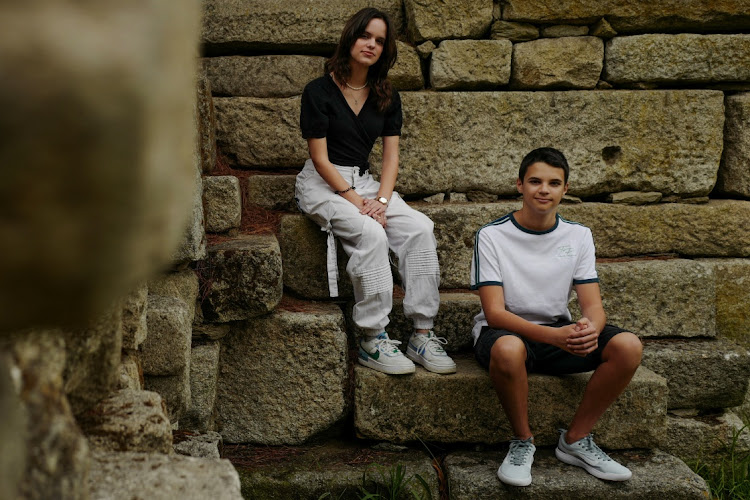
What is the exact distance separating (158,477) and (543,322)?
7.26 feet

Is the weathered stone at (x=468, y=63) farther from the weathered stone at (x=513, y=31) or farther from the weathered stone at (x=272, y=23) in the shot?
the weathered stone at (x=272, y=23)

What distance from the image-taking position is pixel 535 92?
407cm

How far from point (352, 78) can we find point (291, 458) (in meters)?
1.88

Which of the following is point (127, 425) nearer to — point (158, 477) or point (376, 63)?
point (158, 477)

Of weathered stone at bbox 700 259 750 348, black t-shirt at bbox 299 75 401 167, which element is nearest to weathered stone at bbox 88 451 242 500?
black t-shirt at bbox 299 75 401 167

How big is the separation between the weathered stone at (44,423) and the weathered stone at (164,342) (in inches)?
54.6

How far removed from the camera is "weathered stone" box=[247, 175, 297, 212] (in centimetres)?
393

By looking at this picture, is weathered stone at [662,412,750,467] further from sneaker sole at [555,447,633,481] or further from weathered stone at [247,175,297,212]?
weathered stone at [247,175,297,212]

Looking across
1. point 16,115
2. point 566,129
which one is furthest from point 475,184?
point 16,115

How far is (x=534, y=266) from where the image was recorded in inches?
125

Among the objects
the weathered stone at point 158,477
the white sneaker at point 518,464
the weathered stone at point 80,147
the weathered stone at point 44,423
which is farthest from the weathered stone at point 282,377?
the weathered stone at point 80,147

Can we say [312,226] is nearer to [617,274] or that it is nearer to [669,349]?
[617,274]

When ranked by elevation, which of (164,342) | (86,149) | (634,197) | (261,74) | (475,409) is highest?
(261,74)

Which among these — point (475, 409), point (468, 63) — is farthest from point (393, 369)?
point (468, 63)
